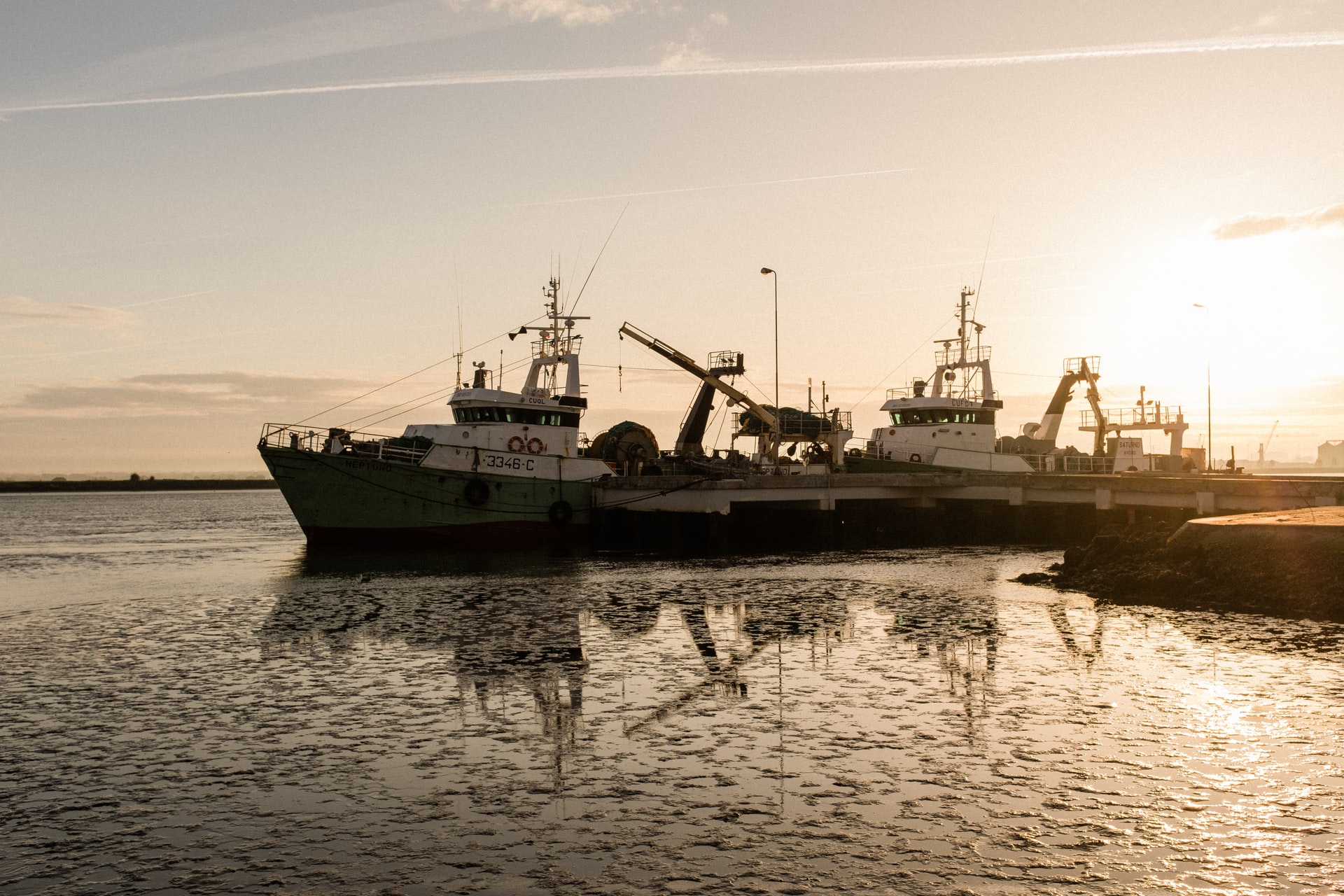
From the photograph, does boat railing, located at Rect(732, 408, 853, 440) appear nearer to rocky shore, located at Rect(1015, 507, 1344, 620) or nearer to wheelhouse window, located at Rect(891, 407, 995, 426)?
wheelhouse window, located at Rect(891, 407, 995, 426)

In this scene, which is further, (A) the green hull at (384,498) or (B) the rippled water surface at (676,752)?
(A) the green hull at (384,498)

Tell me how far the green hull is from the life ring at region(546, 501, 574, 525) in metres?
2.02

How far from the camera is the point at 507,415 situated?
42.6 meters

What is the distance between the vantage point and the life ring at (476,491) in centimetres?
4125

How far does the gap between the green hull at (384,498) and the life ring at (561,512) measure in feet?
6.61

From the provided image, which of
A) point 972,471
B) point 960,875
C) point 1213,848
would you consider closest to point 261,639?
point 960,875

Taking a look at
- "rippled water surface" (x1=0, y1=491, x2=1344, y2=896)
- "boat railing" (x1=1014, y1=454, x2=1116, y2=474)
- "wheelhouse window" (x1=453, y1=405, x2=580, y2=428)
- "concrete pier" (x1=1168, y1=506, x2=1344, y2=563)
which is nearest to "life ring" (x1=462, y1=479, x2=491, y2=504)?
"wheelhouse window" (x1=453, y1=405, x2=580, y2=428)

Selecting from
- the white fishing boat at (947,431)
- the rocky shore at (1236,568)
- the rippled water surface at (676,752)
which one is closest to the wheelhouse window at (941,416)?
the white fishing boat at (947,431)

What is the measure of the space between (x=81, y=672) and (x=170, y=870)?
953cm

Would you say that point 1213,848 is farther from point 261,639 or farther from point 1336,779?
point 261,639

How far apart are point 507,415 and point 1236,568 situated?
94.3 ft

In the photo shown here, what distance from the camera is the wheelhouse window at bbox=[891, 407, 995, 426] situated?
170 ft

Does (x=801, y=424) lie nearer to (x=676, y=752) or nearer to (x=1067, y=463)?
(x=1067, y=463)

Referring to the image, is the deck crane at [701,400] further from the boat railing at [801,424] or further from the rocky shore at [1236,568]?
the rocky shore at [1236,568]
